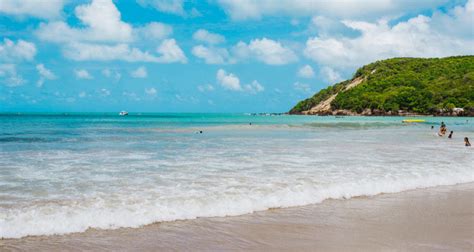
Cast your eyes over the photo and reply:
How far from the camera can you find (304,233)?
24.8 feet

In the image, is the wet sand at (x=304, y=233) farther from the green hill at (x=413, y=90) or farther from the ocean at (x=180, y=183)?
the green hill at (x=413, y=90)

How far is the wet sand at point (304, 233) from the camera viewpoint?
682 centimetres

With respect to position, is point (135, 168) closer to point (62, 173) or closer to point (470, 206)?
point (62, 173)

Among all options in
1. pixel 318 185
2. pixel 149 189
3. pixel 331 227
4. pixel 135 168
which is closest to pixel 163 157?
pixel 135 168

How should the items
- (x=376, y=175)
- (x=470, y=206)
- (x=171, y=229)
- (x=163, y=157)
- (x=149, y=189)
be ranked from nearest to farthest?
(x=171, y=229) < (x=470, y=206) < (x=149, y=189) < (x=376, y=175) < (x=163, y=157)

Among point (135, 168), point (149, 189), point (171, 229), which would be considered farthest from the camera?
point (135, 168)

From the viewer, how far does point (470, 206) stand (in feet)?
32.6

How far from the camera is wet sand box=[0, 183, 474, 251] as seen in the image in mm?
6816

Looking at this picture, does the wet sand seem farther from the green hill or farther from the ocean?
the green hill

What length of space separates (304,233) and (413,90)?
16507cm

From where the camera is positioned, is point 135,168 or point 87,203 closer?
point 87,203

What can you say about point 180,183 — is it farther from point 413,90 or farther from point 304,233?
point 413,90

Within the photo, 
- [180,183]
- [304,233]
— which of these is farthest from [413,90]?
[304,233]

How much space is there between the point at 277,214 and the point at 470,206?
15.5 ft
